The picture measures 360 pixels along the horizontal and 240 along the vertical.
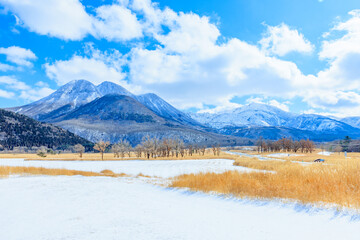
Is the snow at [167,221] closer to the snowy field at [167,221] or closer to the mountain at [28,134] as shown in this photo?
the snowy field at [167,221]

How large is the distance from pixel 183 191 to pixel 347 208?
7.29 m

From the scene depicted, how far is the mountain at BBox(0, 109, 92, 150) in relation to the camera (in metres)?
135

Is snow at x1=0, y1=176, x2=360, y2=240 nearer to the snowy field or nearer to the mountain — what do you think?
the snowy field

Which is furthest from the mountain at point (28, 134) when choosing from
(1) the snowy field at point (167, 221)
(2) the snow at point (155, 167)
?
(1) the snowy field at point (167, 221)

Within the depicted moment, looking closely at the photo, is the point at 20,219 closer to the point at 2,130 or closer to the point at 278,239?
the point at 278,239

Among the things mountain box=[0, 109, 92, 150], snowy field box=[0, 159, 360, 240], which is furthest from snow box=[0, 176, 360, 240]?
mountain box=[0, 109, 92, 150]

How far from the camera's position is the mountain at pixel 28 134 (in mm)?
135250

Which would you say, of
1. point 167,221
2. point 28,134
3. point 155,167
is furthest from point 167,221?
point 28,134

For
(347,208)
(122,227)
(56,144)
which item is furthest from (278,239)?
(56,144)

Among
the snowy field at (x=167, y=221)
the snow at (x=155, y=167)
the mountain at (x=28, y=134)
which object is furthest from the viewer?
the mountain at (x=28, y=134)

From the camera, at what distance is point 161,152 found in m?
81.5

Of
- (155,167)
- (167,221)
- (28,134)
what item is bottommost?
(155,167)

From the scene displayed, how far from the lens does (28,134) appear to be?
147m

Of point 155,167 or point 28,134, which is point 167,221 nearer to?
point 155,167
